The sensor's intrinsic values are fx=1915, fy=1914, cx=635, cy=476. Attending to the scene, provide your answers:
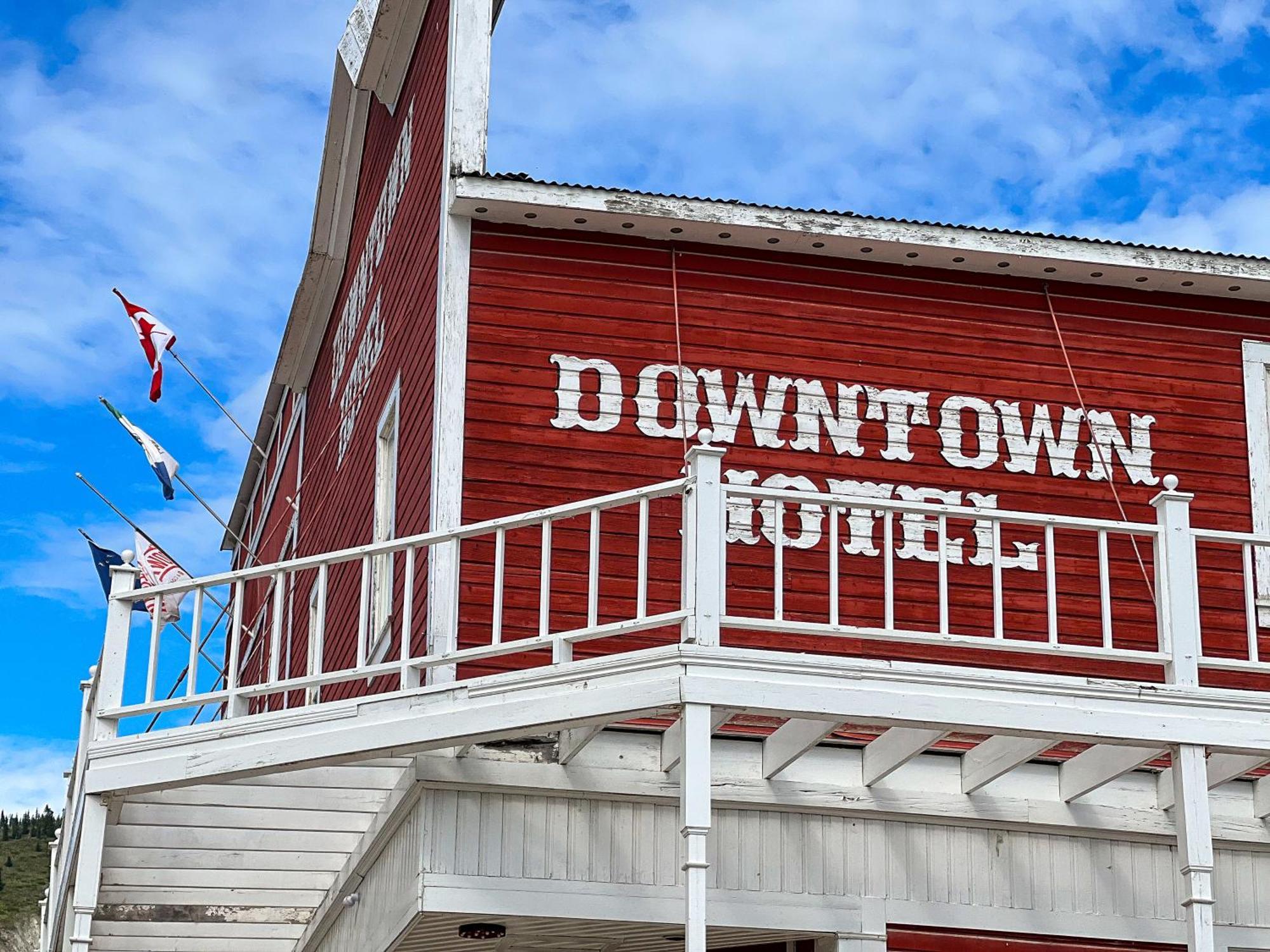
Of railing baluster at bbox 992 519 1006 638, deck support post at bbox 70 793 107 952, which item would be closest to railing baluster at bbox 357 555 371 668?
deck support post at bbox 70 793 107 952

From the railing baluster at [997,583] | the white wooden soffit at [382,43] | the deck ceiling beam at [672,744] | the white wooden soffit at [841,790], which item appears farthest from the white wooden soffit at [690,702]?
the white wooden soffit at [382,43]

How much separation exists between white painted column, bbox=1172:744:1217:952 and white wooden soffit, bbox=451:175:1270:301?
508 centimetres

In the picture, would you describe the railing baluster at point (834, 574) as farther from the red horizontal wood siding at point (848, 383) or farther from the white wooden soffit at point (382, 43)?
the white wooden soffit at point (382, 43)

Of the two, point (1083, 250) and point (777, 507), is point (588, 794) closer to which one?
point (777, 507)

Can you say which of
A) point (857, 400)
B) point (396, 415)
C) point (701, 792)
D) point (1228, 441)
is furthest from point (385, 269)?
point (701, 792)

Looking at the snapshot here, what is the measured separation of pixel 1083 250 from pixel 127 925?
8.94m

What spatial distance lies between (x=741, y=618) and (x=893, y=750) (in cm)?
152

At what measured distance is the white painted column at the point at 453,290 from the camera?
13047 millimetres

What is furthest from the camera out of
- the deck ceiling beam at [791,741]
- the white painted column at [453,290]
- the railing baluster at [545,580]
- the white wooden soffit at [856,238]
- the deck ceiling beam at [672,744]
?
the white wooden soffit at [856,238]

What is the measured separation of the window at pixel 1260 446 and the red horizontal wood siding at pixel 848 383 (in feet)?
0.33

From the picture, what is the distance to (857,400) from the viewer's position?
14.6 meters

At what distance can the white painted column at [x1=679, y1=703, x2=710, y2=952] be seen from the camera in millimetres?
9766

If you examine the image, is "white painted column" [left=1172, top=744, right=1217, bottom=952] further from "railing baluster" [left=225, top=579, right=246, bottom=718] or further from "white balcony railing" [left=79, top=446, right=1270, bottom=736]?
"railing baluster" [left=225, top=579, right=246, bottom=718]

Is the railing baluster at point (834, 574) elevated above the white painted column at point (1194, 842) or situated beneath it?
elevated above
